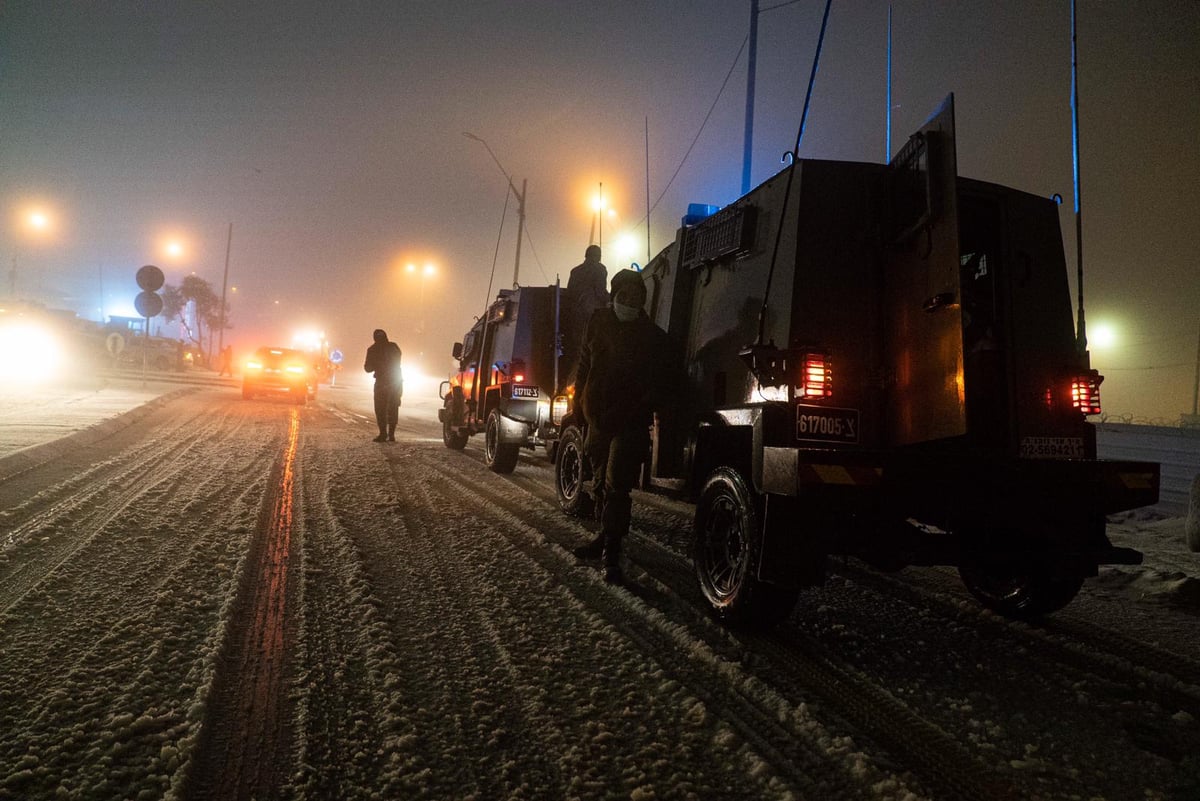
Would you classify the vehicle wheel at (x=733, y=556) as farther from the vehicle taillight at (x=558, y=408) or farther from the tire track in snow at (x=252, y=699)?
the vehicle taillight at (x=558, y=408)

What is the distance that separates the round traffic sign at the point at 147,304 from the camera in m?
17.3

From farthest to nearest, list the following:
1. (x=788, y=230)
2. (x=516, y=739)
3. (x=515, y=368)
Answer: (x=515, y=368)
(x=788, y=230)
(x=516, y=739)

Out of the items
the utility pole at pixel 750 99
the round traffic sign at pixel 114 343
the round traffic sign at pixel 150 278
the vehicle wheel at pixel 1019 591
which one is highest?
the utility pole at pixel 750 99

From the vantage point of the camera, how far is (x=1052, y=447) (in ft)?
11.0

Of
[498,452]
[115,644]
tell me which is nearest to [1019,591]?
[115,644]

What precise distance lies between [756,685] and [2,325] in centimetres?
4425

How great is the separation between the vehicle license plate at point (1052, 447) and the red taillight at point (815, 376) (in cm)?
116

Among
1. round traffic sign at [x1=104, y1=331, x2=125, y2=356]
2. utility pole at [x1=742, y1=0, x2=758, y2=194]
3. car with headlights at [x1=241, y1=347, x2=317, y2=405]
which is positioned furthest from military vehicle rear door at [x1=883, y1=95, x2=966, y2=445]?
round traffic sign at [x1=104, y1=331, x2=125, y2=356]

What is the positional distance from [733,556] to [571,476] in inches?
125

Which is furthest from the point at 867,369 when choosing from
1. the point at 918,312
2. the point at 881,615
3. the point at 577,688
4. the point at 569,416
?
the point at 569,416

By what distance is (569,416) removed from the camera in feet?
20.9

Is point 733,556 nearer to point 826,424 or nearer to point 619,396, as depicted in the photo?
point 826,424

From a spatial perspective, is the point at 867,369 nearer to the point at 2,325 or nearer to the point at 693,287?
the point at 693,287

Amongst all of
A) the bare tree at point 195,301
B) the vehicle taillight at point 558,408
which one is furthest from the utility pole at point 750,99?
the bare tree at point 195,301
